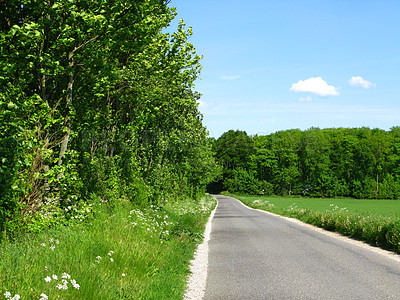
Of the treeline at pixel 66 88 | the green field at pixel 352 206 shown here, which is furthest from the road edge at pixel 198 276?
the green field at pixel 352 206

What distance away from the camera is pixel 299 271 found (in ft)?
26.3

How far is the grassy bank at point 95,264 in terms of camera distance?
4363 millimetres

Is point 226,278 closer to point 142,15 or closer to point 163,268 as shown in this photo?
point 163,268

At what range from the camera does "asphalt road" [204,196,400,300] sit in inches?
253

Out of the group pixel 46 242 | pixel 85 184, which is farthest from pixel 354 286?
pixel 85 184

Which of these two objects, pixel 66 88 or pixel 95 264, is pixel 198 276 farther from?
pixel 66 88

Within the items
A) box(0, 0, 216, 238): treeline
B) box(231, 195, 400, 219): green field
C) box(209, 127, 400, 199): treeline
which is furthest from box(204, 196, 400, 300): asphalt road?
box(209, 127, 400, 199): treeline

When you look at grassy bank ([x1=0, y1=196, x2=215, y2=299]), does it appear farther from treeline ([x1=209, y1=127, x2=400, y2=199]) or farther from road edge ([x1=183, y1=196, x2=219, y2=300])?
treeline ([x1=209, y1=127, x2=400, y2=199])

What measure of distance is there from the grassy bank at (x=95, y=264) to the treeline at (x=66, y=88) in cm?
79

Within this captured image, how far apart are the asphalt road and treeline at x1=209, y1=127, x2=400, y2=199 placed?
99.5 m

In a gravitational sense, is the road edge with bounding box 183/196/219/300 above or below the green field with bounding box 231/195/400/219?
above

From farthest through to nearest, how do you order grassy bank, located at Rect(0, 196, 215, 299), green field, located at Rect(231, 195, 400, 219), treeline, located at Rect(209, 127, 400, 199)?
treeline, located at Rect(209, 127, 400, 199), green field, located at Rect(231, 195, 400, 219), grassy bank, located at Rect(0, 196, 215, 299)

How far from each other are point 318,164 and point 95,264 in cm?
10915

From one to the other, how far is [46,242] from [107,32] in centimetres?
462
